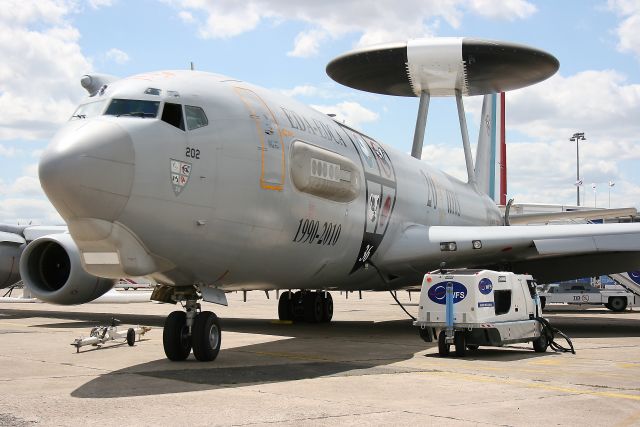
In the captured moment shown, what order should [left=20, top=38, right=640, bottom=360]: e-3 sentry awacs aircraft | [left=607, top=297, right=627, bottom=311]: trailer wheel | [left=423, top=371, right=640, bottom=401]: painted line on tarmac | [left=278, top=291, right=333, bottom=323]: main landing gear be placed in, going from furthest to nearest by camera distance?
1. [left=607, top=297, right=627, bottom=311]: trailer wheel
2. [left=278, top=291, right=333, bottom=323]: main landing gear
3. [left=20, top=38, right=640, bottom=360]: e-3 sentry awacs aircraft
4. [left=423, top=371, right=640, bottom=401]: painted line on tarmac

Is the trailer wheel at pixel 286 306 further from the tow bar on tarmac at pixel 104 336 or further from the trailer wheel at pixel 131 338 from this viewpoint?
the trailer wheel at pixel 131 338

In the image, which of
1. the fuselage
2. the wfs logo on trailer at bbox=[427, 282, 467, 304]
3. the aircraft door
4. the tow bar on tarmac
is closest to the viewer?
the fuselage

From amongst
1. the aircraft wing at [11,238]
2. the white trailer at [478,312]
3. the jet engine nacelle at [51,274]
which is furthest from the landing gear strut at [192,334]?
the aircraft wing at [11,238]

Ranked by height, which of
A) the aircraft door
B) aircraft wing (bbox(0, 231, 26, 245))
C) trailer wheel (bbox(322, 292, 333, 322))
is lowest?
trailer wheel (bbox(322, 292, 333, 322))

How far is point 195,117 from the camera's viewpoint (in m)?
10.8

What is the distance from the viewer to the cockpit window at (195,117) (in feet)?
35.1

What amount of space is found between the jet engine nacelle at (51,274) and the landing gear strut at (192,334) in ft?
20.1

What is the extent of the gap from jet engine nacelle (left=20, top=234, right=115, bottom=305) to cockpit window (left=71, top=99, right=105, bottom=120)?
20.8 ft

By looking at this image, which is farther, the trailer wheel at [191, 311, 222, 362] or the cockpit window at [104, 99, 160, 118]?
the trailer wheel at [191, 311, 222, 362]

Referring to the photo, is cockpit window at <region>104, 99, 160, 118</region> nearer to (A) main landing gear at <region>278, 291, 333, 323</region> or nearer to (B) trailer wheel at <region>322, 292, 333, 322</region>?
(A) main landing gear at <region>278, 291, 333, 323</region>

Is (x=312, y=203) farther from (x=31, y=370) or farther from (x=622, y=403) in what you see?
(x=622, y=403)

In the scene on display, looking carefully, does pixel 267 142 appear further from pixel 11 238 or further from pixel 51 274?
A: pixel 11 238

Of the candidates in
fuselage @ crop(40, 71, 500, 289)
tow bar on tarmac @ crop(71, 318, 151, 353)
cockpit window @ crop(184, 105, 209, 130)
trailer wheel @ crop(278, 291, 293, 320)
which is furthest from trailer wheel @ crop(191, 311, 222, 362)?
trailer wheel @ crop(278, 291, 293, 320)

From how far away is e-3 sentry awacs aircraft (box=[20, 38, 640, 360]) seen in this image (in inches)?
377
